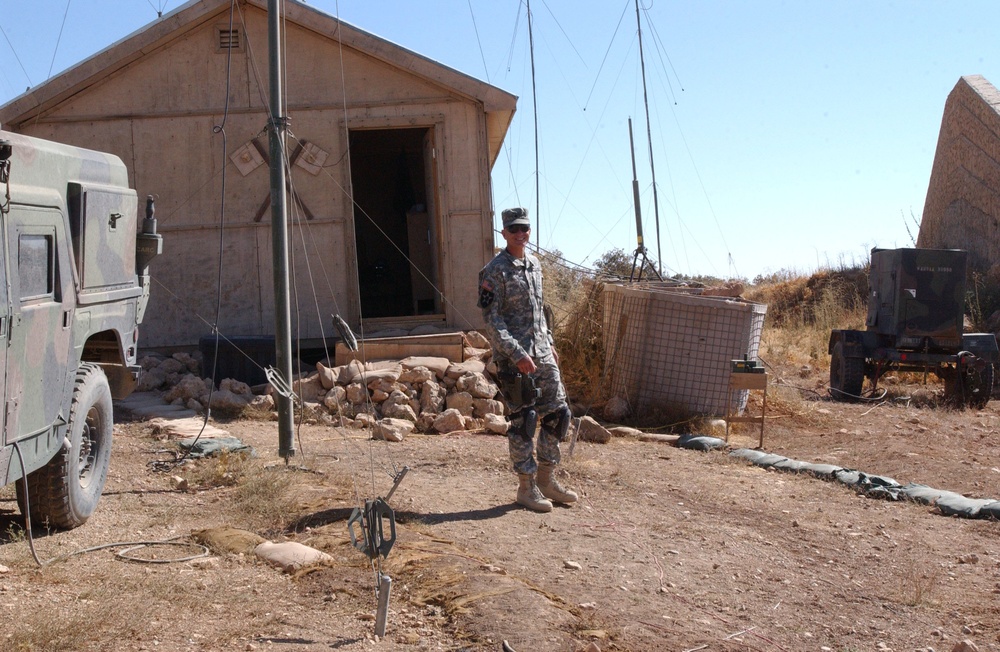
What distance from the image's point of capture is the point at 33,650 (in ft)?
12.3

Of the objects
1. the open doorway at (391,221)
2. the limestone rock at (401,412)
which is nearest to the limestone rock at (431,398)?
the limestone rock at (401,412)

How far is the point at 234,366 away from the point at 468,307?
3002 mm

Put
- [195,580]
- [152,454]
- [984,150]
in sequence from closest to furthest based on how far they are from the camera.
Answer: [195,580] < [152,454] < [984,150]

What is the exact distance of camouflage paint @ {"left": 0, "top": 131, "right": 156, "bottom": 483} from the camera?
4.79 metres

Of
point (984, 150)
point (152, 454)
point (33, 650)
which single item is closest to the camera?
point (33, 650)

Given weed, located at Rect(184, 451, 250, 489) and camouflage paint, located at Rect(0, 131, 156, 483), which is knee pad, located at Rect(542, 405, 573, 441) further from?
camouflage paint, located at Rect(0, 131, 156, 483)

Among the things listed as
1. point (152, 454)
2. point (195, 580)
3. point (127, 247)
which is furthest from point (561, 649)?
point (152, 454)

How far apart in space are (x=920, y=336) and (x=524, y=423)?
879cm

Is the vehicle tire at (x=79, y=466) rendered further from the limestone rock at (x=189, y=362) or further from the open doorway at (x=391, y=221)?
the open doorway at (x=391, y=221)

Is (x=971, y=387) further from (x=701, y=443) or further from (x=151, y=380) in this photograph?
(x=151, y=380)

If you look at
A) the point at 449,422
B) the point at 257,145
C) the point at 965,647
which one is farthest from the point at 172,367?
the point at 965,647

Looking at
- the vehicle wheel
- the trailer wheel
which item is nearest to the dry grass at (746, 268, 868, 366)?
the vehicle wheel

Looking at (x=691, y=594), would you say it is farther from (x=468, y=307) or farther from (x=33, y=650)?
(x=468, y=307)

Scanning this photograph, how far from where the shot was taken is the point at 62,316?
17.7ft
